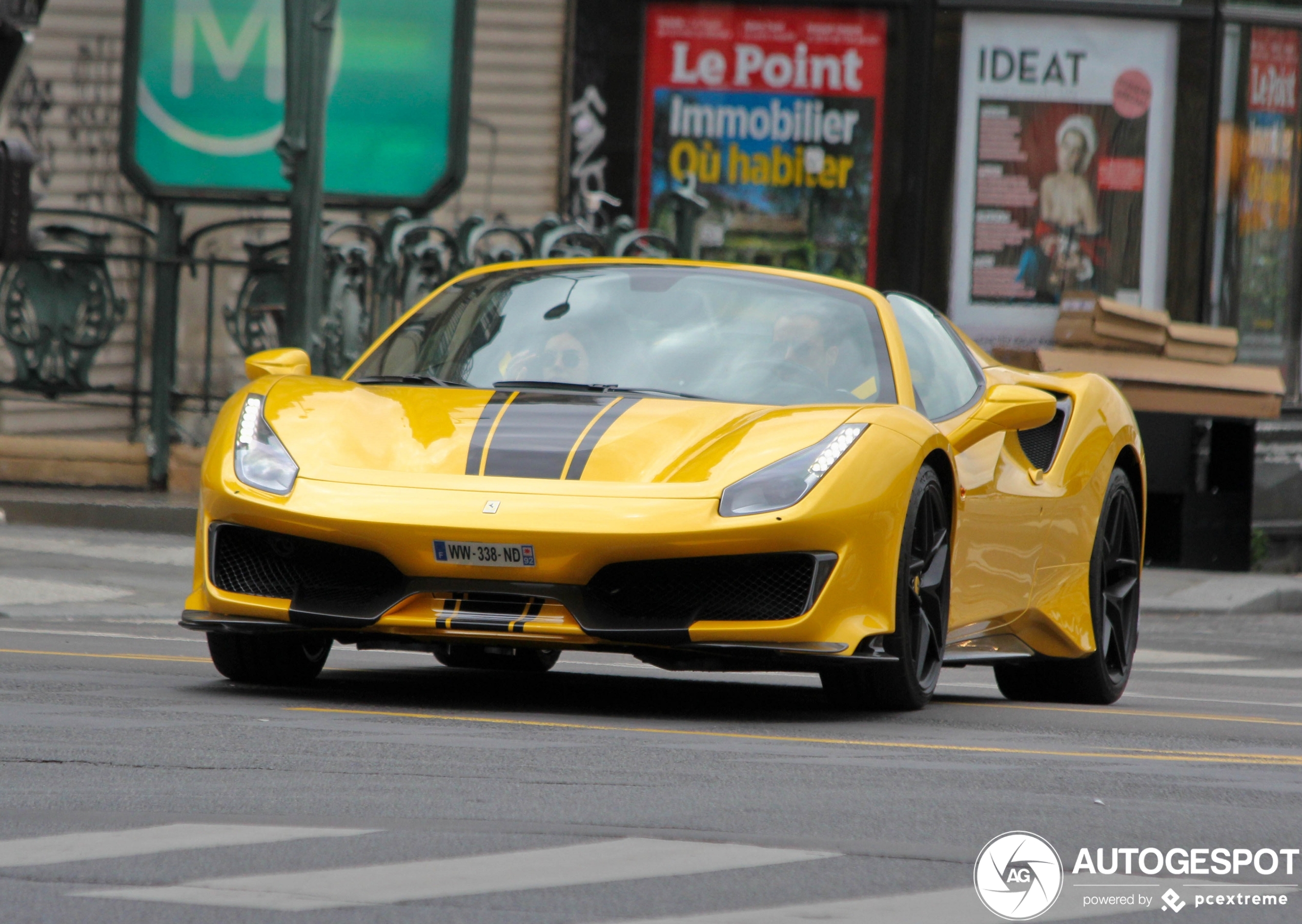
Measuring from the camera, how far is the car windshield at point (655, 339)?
22.6 ft

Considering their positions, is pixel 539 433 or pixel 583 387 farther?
pixel 583 387

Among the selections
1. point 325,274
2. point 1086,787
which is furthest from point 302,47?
point 1086,787

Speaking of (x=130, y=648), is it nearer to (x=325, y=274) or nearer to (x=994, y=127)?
(x=325, y=274)

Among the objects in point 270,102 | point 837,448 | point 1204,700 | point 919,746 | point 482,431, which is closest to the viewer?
point 919,746

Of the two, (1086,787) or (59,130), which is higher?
(59,130)

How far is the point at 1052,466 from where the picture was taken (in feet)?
24.8

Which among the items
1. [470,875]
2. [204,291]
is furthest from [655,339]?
[204,291]

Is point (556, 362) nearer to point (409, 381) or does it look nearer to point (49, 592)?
point (409, 381)

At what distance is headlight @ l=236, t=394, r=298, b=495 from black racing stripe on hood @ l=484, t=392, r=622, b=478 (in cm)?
53

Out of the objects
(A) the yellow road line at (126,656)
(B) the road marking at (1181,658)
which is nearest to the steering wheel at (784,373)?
(A) the yellow road line at (126,656)

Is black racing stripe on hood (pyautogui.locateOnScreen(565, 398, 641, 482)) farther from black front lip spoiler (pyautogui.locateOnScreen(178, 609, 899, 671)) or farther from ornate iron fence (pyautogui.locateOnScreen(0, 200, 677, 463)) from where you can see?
ornate iron fence (pyautogui.locateOnScreen(0, 200, 677, 463))

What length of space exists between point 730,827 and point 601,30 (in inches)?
589

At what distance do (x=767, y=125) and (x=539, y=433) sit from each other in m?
12.7

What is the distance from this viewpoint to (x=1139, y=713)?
24.4 ft
